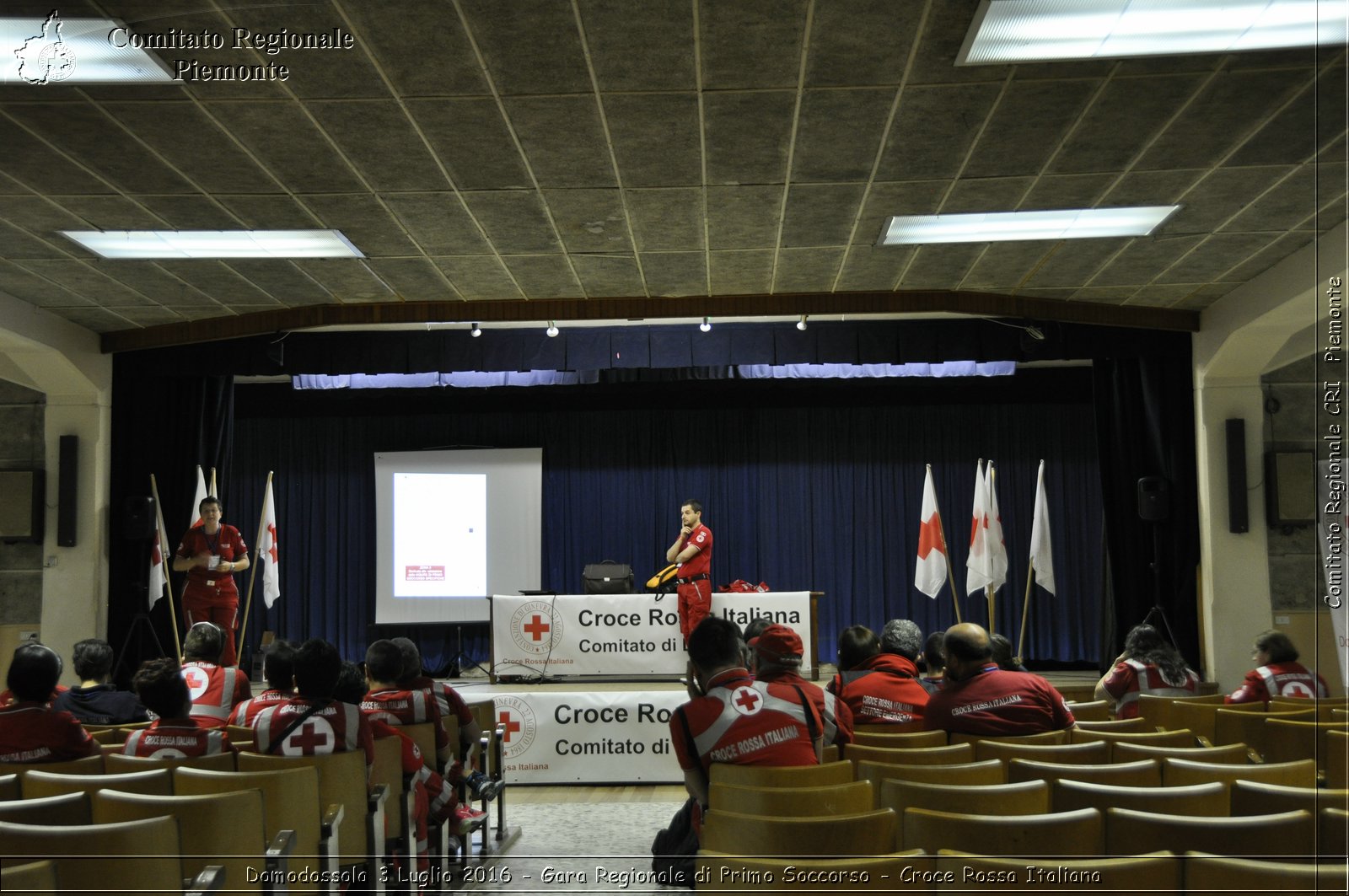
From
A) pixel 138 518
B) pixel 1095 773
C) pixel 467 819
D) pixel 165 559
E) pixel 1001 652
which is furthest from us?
pixel 165 559

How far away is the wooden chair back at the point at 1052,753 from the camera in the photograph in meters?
3.41

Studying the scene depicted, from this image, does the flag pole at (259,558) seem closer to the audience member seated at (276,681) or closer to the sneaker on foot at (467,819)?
the sneaker on foot at (467,819)

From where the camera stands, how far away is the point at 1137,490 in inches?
358

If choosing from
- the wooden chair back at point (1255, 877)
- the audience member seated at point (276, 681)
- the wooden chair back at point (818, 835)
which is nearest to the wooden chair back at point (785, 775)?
the wooden chair back at point (818, 835)

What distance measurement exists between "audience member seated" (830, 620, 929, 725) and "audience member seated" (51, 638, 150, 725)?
Result: 3073 mm

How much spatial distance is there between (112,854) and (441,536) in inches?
379

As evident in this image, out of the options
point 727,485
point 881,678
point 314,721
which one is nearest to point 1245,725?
point 881,678

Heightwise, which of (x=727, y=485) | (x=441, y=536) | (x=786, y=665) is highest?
Result: (x=727, y=485)

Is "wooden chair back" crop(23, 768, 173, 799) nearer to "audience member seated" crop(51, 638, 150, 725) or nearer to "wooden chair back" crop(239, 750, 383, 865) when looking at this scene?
"wooden chair back" crop(239, 750, 383, 865)

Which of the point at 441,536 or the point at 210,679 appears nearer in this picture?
the point at 210,679

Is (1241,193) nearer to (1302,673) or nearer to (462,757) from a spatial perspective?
(1302,673)

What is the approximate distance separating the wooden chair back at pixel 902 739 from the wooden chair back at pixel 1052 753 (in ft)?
0.84

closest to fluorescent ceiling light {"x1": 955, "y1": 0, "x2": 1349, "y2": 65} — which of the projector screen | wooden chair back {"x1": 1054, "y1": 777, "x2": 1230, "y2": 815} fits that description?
wooden chair back {"x1": 1054, "y1": 777, "x2": 1230, "y2": 815}

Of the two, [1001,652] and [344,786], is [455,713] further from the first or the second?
[1001,652]
